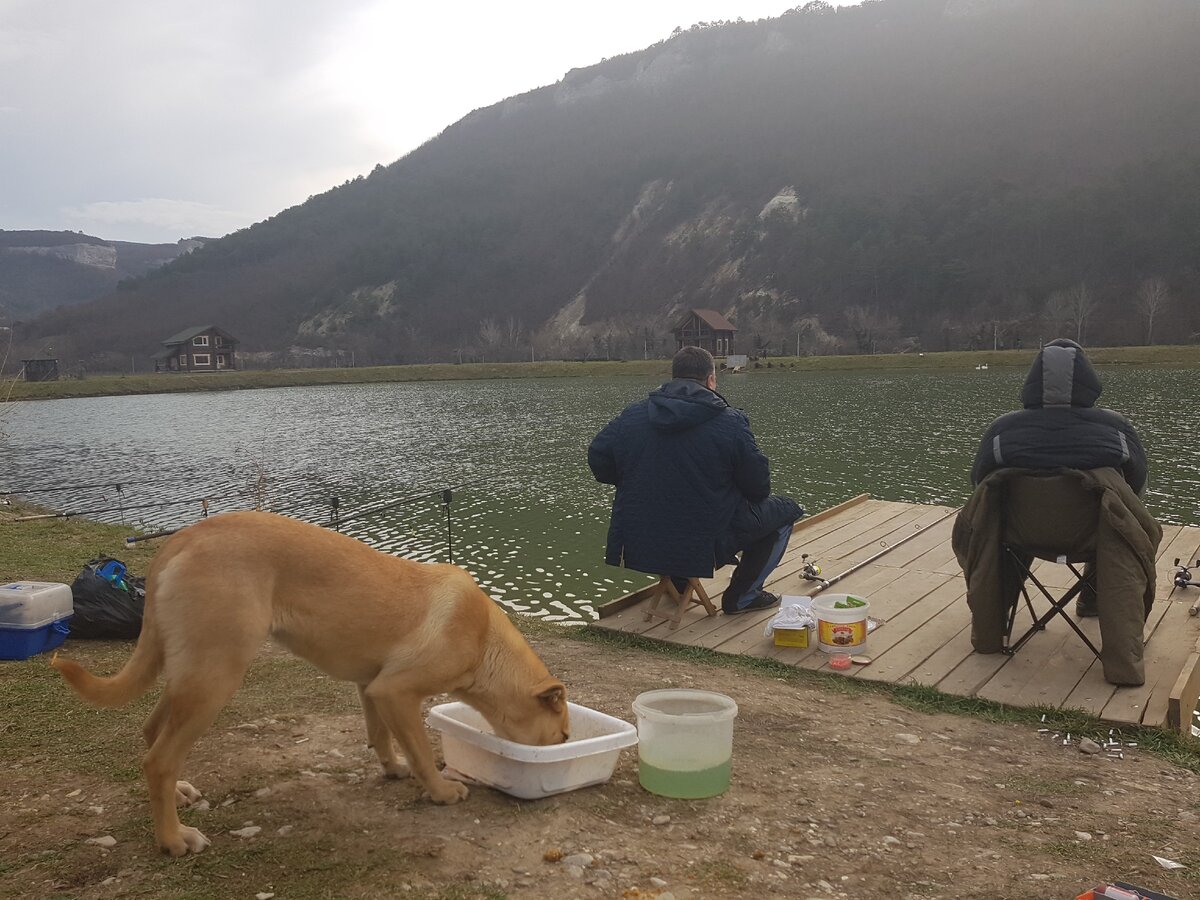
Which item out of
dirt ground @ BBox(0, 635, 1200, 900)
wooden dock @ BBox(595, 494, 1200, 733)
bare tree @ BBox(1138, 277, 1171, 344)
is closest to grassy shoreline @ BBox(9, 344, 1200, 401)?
bare tree @ BBox(1138, 277, 1171, 344)

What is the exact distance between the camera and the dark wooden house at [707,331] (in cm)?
10000

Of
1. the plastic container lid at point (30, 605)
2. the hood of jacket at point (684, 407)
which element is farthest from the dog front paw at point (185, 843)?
the hood of jacket at point (684, 407)

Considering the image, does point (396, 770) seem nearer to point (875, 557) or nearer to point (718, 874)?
point (718, 874)

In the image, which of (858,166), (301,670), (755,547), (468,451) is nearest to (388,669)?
(301,670)

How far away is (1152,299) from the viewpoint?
79.8m

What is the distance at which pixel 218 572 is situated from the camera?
10.8 ft

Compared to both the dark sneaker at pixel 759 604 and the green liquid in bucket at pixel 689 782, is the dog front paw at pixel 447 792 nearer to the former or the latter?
the green liquid in bucket at pixel 689 782

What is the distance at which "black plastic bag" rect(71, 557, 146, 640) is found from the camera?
657 cm

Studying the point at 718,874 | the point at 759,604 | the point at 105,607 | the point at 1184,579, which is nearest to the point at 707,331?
the point at 1184,579

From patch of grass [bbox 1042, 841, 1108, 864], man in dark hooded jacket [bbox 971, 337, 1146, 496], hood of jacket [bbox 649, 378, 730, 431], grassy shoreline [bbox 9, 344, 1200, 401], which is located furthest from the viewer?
grassy shoreline [bbox 9, 344, 1200, 401]

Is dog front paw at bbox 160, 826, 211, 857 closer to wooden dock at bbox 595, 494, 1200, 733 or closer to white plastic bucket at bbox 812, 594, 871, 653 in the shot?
wooden dock at bbox 595, 494, 1200, 733

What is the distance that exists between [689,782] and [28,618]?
4.86 m

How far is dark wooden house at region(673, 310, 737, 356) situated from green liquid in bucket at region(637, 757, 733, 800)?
96348mm

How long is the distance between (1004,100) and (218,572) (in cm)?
17303
